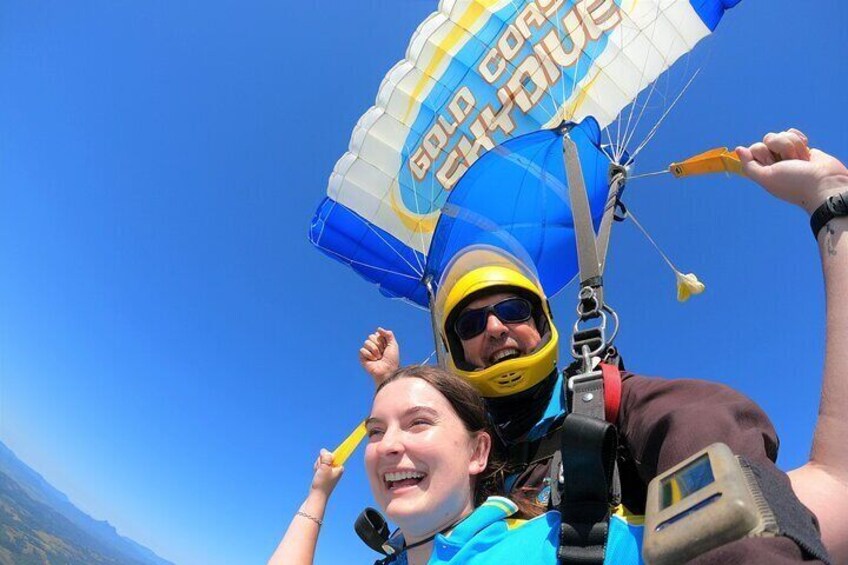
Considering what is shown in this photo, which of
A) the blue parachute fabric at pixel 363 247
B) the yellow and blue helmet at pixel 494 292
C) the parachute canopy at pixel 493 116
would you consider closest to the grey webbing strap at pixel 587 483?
the yellow and blue helmet at pixel 494 292

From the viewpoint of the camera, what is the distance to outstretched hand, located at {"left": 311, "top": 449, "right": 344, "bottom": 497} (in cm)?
233

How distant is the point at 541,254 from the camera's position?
5.06 meters

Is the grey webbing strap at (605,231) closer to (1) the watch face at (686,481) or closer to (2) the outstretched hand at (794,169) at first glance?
(2) the outstretched hand at (794,169)

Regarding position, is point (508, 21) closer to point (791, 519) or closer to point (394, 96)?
point (394, 96)

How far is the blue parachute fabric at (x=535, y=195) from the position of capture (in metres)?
4.32

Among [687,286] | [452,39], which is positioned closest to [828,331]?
[687,286]

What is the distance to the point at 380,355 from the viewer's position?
9.54ft

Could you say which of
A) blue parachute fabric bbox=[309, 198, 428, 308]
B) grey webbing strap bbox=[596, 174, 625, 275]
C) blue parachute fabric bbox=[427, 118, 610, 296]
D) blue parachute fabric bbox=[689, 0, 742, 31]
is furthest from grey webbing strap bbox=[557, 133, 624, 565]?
blue parachute fabric bbox=[689, 0, 742, 31]

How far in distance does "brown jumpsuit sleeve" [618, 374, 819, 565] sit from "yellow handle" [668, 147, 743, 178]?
3.12 feet

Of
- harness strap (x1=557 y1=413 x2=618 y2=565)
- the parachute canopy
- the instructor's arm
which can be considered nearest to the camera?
the instructor's arm

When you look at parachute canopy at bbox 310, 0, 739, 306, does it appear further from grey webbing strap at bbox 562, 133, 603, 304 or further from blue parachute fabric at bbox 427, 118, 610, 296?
grey webbing strap at bbox 562, 133, 603, 304

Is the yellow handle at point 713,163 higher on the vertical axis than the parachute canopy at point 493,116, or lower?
lower

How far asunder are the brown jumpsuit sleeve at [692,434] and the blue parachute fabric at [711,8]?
6.03 m

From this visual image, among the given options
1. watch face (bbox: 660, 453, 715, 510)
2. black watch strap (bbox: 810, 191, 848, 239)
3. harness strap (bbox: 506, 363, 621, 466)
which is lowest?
watch face (bbox: 660, 453, 715, 510)
